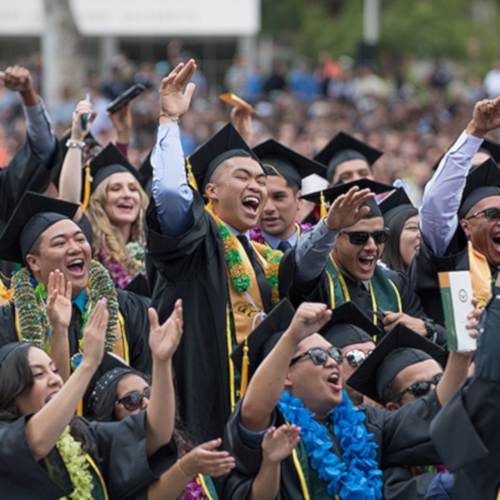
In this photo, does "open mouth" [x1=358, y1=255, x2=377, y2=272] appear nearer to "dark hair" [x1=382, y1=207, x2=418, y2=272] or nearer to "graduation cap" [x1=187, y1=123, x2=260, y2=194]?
"graduation cap" [x1=187, y1=123, x2=260, y2=194]

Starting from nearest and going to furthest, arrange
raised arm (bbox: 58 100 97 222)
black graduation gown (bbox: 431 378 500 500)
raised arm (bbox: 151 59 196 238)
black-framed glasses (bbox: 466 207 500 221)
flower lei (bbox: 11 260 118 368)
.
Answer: black graduation gown (bbox: 431 378 500 500), raised arm (bbox: 151 59 196 238), flower lei (bbox: 11 260 118 368), black-framed glasses (bbox: 466 207 500 221), raised arm (bbox: 58 100 97 222)

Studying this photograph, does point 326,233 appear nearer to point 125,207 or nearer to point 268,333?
point 268,333

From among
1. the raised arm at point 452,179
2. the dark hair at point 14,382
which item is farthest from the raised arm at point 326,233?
the dark hair at point 14,382

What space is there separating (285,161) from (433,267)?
5.45 feet

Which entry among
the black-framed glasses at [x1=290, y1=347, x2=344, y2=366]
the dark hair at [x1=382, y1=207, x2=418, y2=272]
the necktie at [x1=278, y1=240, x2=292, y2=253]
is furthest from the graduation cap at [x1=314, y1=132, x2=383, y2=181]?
the black-framed glasses at [x1=290, y1=347, x2=344, y2=366]

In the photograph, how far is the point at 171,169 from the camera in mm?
5723

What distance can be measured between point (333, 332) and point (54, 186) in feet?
11.1

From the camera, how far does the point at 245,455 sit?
4.82 meters

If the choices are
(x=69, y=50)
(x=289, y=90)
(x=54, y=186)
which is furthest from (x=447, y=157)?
(x=69, y=50)

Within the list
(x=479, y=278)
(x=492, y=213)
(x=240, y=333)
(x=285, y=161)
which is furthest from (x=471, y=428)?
(x=285, y=161)

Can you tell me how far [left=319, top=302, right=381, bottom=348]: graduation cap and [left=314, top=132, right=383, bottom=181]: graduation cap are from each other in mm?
2920

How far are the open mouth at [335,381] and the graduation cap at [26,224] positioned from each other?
81.6 inches

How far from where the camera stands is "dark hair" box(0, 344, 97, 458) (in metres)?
4.64

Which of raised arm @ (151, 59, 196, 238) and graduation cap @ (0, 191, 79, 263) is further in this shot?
graduation cap @ (0, 191, 79, 263)
